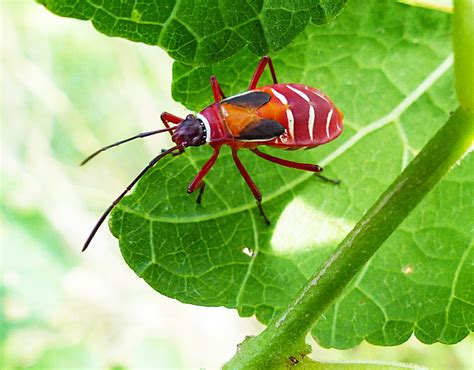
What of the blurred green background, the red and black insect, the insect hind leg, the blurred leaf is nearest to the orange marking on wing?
the red and black insect

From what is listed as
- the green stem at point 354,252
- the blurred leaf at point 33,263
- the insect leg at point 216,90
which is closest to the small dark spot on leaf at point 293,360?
the green stem at point 354,252

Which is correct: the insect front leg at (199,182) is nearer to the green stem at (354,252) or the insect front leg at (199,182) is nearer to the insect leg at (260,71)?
the insect leg at (260,71)

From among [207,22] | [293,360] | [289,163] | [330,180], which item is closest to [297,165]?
[289,163]

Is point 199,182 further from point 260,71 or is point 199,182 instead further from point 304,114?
point 304,114

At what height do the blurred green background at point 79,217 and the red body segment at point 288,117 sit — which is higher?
the red body segment at point 288,117

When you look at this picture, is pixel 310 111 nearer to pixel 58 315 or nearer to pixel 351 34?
pixel 351 34

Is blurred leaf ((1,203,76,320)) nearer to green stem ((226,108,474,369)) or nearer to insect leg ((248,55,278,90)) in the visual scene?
insect leg ((248,55,278,90))
